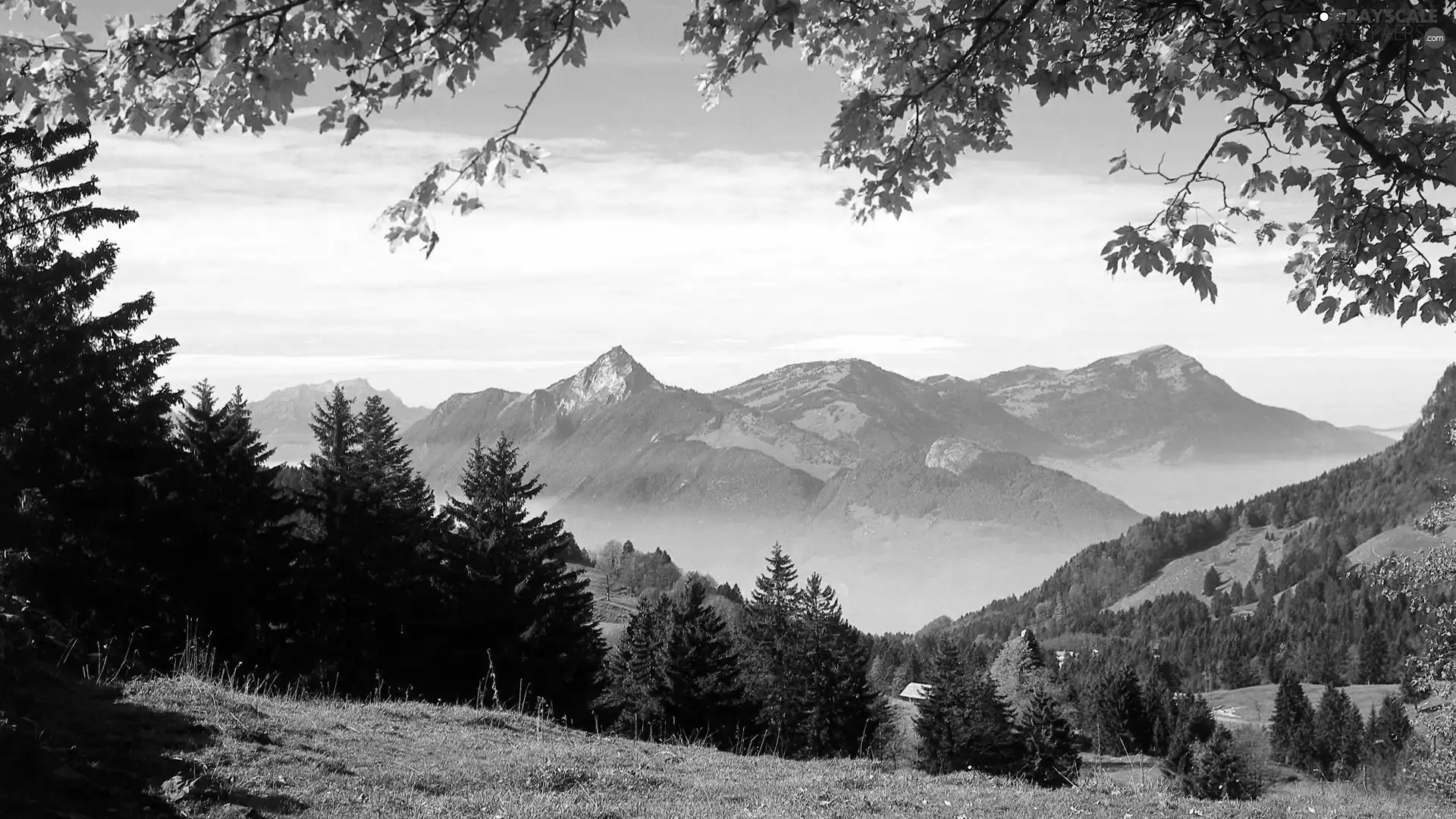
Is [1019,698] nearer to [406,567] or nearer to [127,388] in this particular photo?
[406,567]

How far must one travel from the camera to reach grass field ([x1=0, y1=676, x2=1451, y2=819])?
24.4 ft

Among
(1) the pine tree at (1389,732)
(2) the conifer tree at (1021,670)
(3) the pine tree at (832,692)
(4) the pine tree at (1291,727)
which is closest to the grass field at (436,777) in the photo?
(3) the pine tree at (832,692)

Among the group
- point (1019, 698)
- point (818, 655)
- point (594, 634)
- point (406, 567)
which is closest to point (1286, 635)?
point (1019, 698)

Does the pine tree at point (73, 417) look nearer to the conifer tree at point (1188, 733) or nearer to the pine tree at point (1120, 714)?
the conifer tree at point (1188, 733)

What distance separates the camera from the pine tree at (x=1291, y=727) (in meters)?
103

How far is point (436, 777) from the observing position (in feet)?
30.2

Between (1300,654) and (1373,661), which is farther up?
(1373,661)

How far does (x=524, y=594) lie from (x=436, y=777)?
90.7 feet

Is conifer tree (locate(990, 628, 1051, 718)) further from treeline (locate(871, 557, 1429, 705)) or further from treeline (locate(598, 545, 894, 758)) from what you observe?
treeline (locate(871, 557, 1429, 705))

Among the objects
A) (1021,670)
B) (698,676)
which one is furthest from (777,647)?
(1021,670)

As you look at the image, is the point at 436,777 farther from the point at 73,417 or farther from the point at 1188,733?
the point at 1188,733

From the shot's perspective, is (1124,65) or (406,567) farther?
(406,567)

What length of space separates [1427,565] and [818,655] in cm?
3613

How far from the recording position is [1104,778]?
14.5 meters
